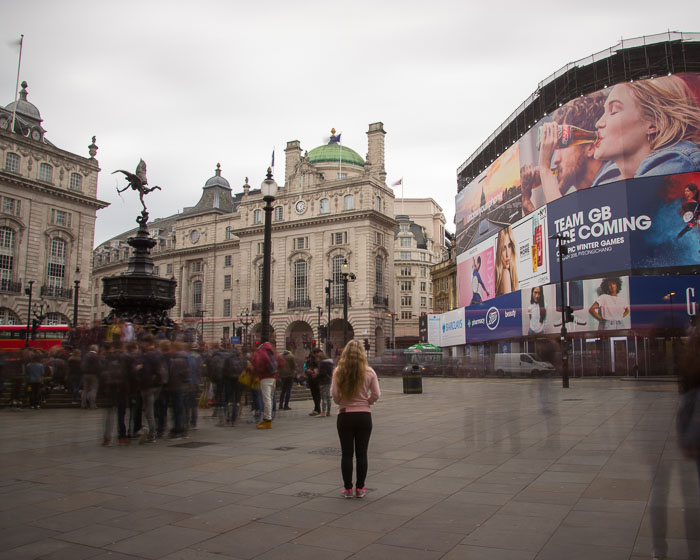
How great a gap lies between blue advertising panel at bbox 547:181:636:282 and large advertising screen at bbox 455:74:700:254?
3.44 feet

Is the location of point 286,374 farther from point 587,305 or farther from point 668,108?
point 668,108

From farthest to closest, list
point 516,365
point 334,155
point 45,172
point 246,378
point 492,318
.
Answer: point 334,155, point 45,172, point 492,318, point 516,365, point 246,378

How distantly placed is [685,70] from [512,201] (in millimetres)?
16280

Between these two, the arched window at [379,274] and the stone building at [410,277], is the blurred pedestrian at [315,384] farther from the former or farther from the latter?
the stone building at [410,277]

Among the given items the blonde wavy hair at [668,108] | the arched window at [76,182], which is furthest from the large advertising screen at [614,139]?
the arched window at [76,182]

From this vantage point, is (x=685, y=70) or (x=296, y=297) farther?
(x=296, y=297)

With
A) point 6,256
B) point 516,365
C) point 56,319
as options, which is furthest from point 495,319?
point 6,256

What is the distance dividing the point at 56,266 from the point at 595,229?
49303 mm

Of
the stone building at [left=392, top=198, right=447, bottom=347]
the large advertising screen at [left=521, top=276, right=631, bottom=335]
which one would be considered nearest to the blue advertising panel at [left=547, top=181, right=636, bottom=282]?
the large advertising screen at [left=521, top=276, right=631, bottom=335]

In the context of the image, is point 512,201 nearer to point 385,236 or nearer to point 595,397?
point 385,236

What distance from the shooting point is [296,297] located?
71.8 m

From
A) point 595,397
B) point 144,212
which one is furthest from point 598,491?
point 144,212

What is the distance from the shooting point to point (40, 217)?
186 feet

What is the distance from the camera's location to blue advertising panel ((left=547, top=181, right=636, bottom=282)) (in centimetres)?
4166
